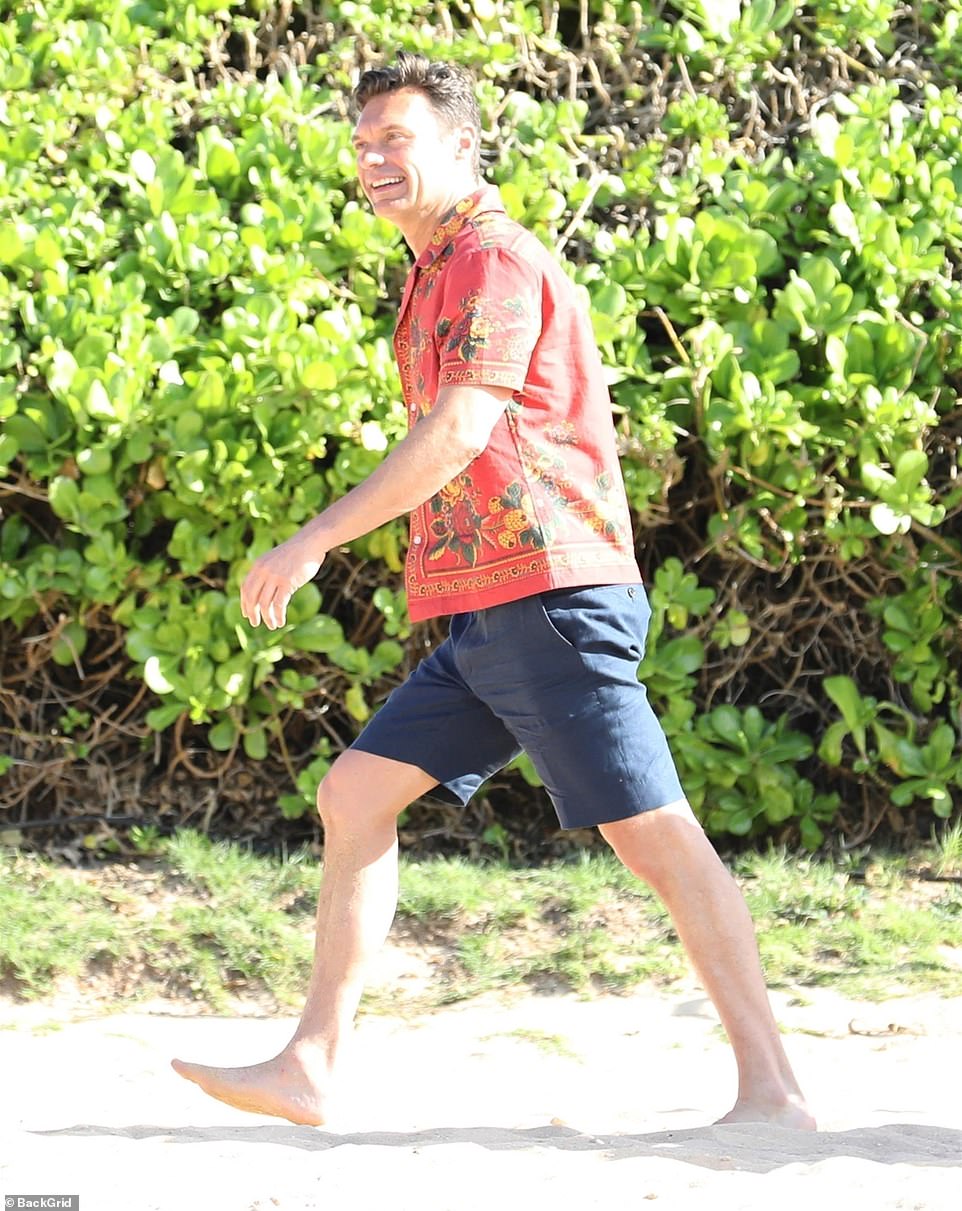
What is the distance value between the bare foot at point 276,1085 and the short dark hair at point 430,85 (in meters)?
1.68

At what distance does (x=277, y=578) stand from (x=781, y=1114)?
1.24m

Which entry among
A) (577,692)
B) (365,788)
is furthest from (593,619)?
(365,788)

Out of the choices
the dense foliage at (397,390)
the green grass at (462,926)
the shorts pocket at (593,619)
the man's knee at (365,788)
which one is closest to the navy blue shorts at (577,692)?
the shorts pocket at (593,619)

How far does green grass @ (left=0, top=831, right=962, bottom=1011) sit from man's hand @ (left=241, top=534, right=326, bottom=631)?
1560mm

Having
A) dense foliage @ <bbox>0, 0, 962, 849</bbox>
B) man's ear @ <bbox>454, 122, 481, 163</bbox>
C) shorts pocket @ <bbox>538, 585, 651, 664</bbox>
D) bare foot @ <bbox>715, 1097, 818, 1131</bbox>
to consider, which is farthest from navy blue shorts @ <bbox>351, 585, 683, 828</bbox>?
dense foliage @ <bbox>0, 0, 962, 849</bbox>

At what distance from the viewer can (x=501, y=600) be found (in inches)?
107

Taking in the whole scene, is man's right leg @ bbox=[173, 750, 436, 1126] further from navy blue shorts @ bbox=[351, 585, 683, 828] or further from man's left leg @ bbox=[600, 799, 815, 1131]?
man's left leg @ bbox=[600, 799, 815, 1131]

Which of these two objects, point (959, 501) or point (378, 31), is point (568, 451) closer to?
point (959, 501)

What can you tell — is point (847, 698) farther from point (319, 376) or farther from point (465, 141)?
point (465, 141)

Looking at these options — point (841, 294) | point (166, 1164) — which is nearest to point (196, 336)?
point (841, 294)

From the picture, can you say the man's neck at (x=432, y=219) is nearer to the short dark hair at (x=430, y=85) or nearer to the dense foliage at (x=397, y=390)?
the short dark hair at (x=430, y=85)

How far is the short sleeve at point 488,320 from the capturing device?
261cm

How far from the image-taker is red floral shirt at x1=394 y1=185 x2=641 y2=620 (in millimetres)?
2643

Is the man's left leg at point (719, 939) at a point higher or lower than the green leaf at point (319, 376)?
lower
